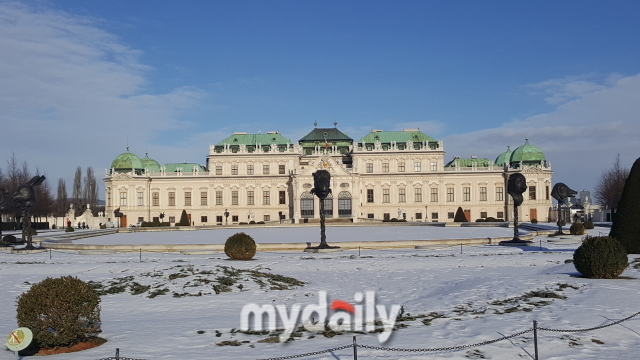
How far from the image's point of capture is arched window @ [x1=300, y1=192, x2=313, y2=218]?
77125 millimetres

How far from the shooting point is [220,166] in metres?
82.6

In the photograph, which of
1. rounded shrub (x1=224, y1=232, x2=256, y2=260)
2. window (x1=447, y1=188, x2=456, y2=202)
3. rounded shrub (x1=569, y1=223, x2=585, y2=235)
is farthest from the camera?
window (x1=447, y1=188, x2=456, y2=202)

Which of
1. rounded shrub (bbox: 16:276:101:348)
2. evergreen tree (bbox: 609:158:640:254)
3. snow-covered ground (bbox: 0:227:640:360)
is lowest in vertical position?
snow-covered ground (bbox: 0:227:640:360)

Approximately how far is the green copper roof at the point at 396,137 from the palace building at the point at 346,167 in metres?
0.15

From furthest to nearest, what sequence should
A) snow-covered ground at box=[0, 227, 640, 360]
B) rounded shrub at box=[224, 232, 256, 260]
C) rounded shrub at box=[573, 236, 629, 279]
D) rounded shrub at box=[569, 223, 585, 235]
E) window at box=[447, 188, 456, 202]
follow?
1. window at box=[447, 188, 456, 202]
2. rounded shrub at box=[569, 223, 585, 235]
3. rounded shrub at box=[224, 232, 256, 260]
4. rounded shrub at box=[573, 236, 629, 279]
5. snow-covered ground at box=[0, 227, 640, 360]

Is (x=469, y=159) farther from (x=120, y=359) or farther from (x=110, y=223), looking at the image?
(x=120, y=359)

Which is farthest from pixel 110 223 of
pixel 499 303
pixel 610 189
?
pixel 499 303

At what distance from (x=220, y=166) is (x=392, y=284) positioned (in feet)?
219

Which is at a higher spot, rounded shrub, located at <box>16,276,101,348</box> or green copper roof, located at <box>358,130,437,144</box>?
green copper roof, located at <box>358,130,437,144</box>

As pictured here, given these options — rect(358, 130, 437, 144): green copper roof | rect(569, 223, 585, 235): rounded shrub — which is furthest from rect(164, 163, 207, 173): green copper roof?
rect(569, 223, 585, 235): rounded shrub

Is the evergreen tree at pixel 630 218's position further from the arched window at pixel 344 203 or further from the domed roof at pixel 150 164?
the domed roof at pixel 150 164

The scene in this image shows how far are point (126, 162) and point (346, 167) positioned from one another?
100 feet

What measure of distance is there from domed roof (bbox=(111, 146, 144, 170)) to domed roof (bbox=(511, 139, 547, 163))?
5229cm

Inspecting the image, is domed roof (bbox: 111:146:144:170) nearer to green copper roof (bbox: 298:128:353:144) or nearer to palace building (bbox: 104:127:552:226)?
palace building (bbox: 104:127:552:226)
